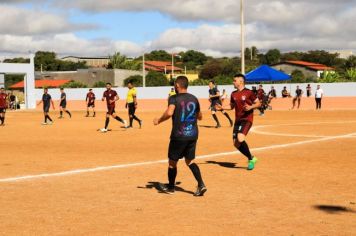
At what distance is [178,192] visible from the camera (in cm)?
815

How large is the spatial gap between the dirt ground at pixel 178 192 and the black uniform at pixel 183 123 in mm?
720

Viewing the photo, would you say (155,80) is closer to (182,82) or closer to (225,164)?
(225,164)

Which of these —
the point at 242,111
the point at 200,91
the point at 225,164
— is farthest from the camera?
the point at 200,91

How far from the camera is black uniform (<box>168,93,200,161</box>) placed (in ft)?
25.3

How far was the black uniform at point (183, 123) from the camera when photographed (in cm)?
773

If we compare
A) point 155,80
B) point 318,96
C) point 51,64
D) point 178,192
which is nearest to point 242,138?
point 178,192

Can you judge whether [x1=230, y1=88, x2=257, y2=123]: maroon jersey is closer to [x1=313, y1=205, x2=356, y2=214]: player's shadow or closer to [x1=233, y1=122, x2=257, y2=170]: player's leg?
[x1=233, y1=122, x2=257, y2=170]: player's leg

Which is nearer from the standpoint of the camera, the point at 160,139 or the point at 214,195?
the point at 214,195

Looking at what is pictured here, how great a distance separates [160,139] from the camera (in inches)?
680

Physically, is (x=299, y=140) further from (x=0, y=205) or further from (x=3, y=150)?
(x=0, y=205)

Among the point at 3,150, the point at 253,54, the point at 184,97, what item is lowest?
the point at 3,150

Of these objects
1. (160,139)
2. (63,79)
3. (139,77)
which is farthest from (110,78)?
(160,139)

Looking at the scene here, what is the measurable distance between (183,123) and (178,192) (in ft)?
3.61

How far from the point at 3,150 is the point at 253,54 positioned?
5479 inches
